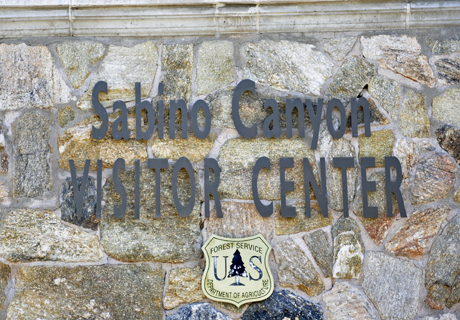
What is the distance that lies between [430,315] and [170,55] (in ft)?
6.87

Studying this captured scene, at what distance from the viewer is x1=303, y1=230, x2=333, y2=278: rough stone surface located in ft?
8.27

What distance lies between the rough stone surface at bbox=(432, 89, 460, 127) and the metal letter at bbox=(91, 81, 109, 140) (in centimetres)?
192

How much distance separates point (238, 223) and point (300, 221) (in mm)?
349

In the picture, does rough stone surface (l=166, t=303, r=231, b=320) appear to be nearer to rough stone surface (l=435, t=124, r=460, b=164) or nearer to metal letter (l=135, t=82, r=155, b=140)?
metal letter (l=135, t=82, r=155, b=140)

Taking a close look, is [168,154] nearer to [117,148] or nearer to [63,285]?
[117,148]

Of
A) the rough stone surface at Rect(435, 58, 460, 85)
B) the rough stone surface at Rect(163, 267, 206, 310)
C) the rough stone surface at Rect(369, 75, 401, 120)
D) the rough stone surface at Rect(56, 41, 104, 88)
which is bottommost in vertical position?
the rough stone surface at Rect(163, 267, 206, 310)

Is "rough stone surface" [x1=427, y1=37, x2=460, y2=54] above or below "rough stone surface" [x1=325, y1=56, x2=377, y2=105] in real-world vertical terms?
above

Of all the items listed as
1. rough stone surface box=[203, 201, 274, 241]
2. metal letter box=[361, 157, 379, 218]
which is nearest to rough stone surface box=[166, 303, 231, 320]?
rough stone surface box=[203, 201, 274, 241]

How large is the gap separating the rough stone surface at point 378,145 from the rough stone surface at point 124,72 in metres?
1.30

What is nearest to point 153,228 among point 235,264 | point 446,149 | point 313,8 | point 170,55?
point 235,264

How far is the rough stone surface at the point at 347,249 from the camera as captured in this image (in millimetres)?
2525

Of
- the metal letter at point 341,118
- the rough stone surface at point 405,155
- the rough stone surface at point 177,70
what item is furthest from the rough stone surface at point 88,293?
the rough stone surface at point 405,155

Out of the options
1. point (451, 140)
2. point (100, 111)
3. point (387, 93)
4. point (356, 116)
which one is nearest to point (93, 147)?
point (100, 111)

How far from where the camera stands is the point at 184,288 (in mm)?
2484
